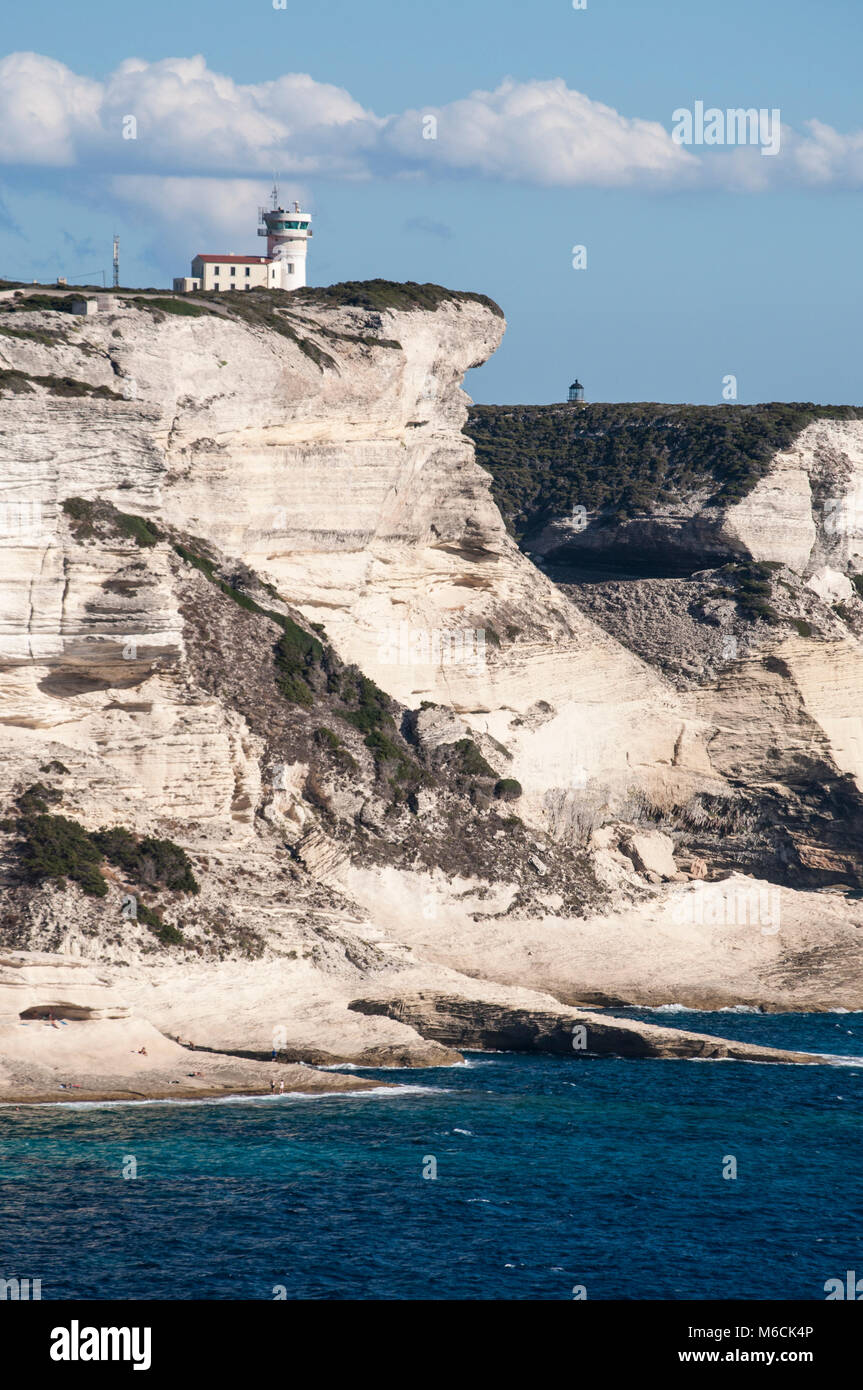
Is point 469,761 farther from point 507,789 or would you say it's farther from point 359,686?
point 359,686

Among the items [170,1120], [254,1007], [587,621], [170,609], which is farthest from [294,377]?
[170,1120]

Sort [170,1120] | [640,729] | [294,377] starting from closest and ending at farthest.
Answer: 1. [170,1120]
2. [294,377]
3. [640,729]

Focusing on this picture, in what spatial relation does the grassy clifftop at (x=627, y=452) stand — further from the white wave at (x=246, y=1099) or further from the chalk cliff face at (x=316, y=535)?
the white wave at (x=246, y=1099)

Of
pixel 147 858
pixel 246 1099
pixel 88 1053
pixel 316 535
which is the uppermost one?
pixel 316 535

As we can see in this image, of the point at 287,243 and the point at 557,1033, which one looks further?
the point at 287,243

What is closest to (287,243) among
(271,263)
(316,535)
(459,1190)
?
(271,263)

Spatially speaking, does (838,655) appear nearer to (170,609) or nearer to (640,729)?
(640,729)
